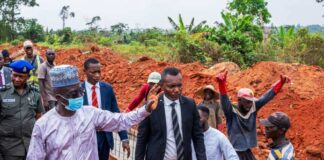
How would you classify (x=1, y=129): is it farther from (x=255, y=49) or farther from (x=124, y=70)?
(x=255, y=49)

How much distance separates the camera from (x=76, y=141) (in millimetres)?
3189

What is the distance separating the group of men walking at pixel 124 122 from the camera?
318 cm

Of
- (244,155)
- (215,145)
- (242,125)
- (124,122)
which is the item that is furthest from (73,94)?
(244,155)

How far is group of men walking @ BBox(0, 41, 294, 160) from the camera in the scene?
3184 mm

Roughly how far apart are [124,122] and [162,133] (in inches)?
29.1

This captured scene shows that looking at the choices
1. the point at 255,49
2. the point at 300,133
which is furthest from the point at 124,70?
the point at 300,133

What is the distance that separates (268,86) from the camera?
38.5 ft

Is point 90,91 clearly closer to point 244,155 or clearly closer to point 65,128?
point 244,155

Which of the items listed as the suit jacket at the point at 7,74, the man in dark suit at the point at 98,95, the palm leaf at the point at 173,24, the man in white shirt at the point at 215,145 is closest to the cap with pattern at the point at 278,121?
the man in white shirt at the point at 215,145

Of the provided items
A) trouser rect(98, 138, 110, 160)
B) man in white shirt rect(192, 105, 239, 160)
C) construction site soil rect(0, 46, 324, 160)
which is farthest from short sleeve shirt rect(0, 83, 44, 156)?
construction site soil rect(0, 46, 324, 160)

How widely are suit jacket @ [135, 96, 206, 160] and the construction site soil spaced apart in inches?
161

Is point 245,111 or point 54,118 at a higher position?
point 54,118

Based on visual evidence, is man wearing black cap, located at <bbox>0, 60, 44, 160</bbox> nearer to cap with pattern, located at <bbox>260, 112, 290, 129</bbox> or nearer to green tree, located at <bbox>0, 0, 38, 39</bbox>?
cap with pattern, located at <bbox>260, 112, 290, 129</bbox>

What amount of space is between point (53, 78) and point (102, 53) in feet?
53.4
